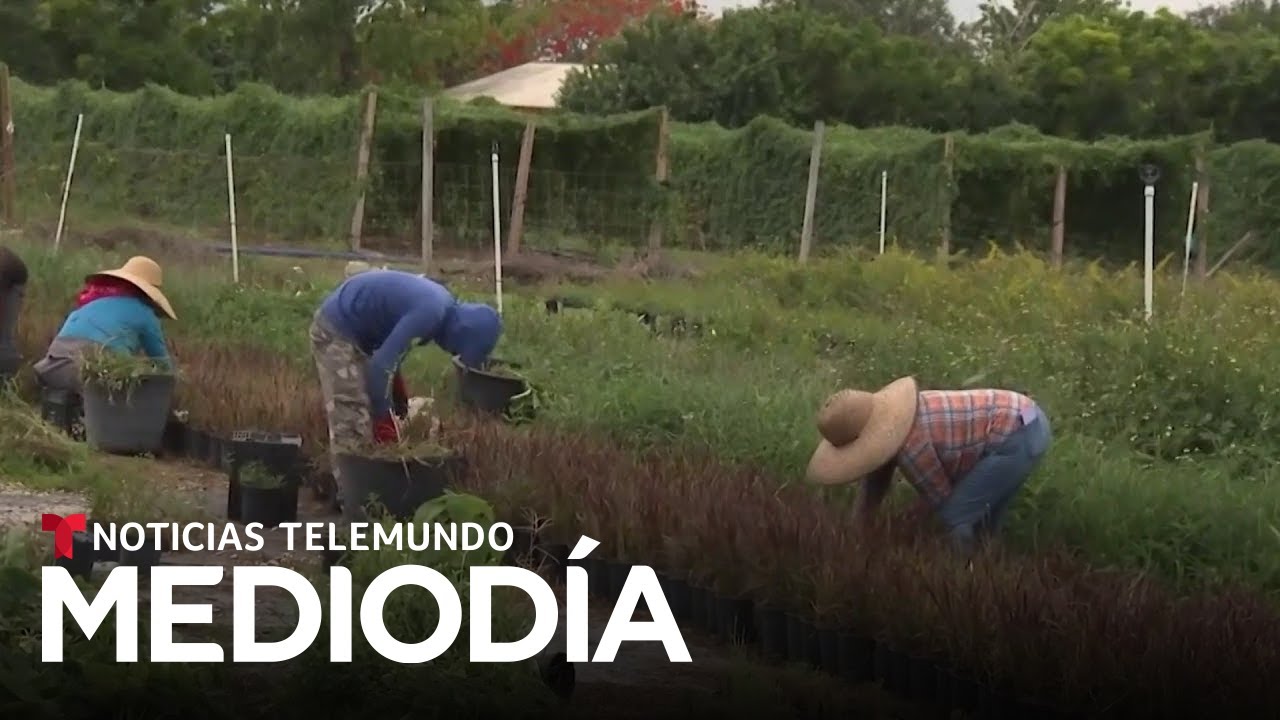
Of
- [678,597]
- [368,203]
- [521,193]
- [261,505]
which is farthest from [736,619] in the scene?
[368,203]

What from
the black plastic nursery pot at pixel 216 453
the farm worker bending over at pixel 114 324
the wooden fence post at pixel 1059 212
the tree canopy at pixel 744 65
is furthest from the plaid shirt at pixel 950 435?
the tree canopy at pixel 744 65

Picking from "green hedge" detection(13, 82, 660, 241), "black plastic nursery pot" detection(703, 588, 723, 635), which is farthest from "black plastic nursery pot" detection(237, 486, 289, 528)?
"green hedge" detection(13, 82, 660, 241)

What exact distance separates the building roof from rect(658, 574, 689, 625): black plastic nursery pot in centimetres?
3271

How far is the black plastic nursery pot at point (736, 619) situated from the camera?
4.96 m

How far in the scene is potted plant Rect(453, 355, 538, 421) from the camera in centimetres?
759

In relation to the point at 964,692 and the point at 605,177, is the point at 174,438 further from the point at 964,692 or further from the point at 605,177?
the point at 605,177

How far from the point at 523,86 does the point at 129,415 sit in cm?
3497

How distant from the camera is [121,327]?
7859mm

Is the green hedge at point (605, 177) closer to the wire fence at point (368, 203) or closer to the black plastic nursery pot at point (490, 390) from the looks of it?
the wire fence at point (368, 203)

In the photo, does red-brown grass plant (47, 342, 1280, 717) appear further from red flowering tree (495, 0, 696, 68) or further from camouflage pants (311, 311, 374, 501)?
red flowering tree (495, 0, 696, 68)

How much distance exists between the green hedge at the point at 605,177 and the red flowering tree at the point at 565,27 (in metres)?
30.6

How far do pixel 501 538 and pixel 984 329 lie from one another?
Result: 6.31 metres

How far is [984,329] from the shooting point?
11.1 meters

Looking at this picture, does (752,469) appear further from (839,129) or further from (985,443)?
(839,129)
